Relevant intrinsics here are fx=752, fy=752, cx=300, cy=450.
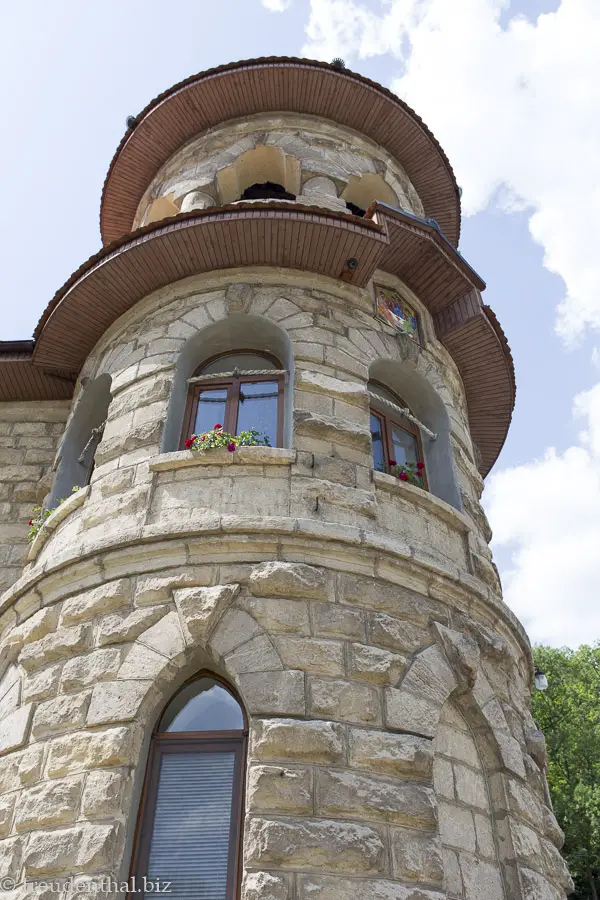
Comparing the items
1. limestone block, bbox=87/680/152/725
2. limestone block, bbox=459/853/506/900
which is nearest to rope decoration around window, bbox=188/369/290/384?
limestone block, bbox=87/680/152/725

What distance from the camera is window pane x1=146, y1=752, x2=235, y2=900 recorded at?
4.69 metres

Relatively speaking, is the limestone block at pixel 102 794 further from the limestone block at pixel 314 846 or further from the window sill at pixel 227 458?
the window sill at pixel 227 458

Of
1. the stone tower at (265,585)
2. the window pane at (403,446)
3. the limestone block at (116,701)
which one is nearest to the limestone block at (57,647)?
the stone tower at (265,585)

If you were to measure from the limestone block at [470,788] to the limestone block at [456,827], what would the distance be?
103 mm

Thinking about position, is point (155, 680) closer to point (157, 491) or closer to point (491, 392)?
point (157, 491)

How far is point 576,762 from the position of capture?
2344 cm

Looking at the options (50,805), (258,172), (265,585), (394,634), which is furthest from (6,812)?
(258,172)

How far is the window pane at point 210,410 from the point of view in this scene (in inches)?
293

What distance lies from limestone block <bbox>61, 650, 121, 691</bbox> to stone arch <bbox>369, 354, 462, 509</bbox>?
382cm

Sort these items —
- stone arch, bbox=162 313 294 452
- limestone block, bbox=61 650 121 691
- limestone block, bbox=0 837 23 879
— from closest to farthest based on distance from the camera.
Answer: limestone block, bbox=0 837 23 879, limestone block, bbox=61 650 121 691, stone arch, bbox=162 313 294 452

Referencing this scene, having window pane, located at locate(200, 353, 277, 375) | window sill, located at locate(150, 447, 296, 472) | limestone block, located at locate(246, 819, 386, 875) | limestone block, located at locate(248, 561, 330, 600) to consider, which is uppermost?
window pane, located at locate(200, 353, 277, 375)

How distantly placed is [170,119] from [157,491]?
747 cm

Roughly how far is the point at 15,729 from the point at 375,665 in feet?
9.02

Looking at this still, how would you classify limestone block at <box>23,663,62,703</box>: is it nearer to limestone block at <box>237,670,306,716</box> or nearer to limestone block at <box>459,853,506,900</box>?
limestone block at <box>237,670,306,716</box>
